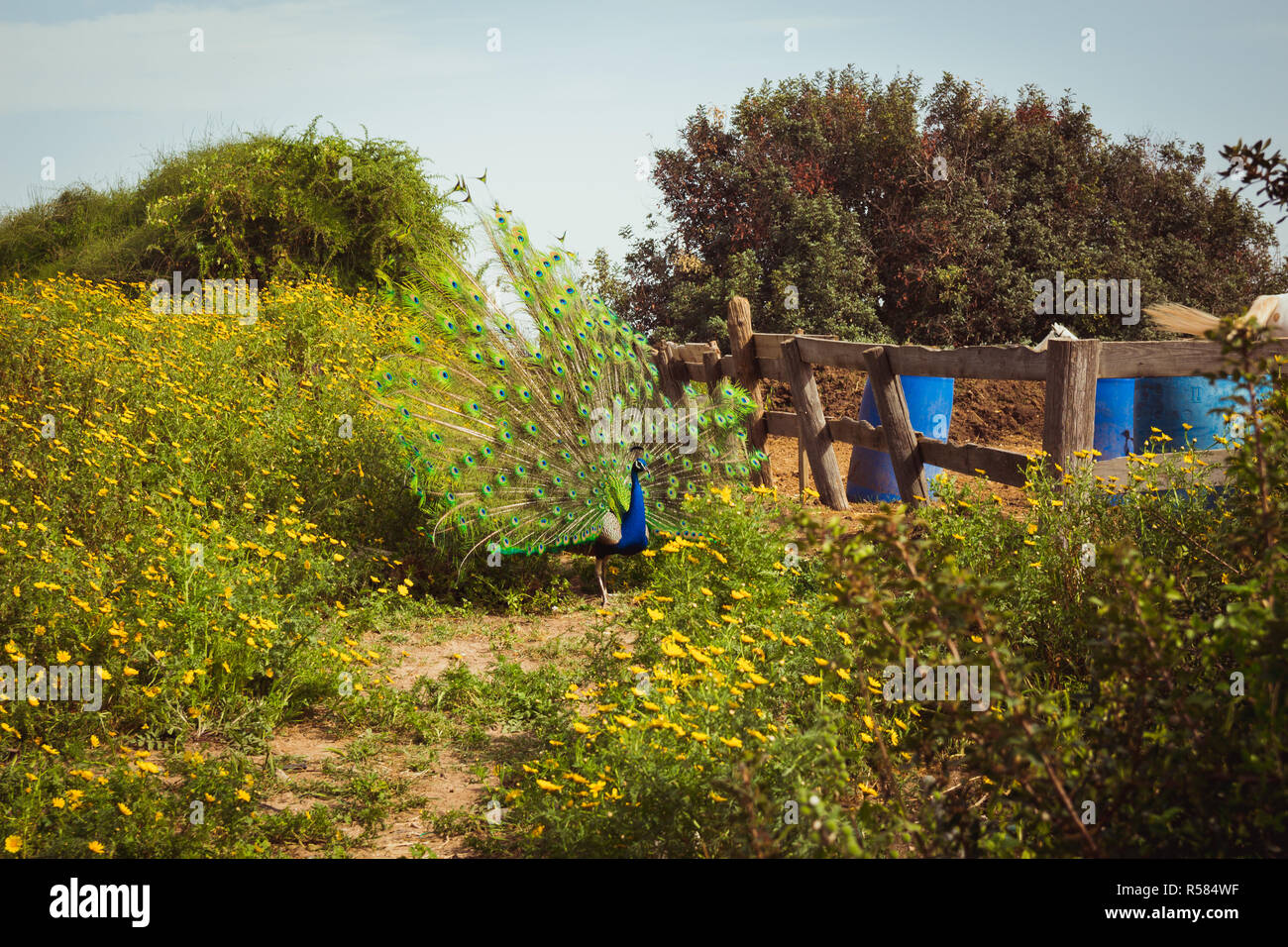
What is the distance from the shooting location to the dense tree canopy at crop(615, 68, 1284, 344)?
53.1ft

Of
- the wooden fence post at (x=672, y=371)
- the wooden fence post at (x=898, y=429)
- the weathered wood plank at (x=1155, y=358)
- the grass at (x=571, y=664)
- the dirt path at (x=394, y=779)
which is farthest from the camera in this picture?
the wooden fence post at (x=672, y=371)

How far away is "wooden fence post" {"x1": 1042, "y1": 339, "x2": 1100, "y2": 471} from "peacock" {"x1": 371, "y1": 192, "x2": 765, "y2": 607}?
7.49 ft

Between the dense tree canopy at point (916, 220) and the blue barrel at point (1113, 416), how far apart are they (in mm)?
7812

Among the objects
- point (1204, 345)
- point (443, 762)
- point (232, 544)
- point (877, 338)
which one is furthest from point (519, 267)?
point (877, 338)

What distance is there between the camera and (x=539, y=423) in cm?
699

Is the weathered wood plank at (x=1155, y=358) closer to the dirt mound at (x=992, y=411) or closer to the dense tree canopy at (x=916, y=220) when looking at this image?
the dirt mound at (x=992, y=411)

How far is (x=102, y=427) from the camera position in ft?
22.5

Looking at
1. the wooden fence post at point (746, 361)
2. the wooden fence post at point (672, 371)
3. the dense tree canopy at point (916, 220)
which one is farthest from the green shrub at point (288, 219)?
the wooden fence post at point (746, 361)

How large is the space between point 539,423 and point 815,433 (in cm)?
276

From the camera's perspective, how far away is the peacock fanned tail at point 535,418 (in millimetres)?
6723

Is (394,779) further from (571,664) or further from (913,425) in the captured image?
(913,425)

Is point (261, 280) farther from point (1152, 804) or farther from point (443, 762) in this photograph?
point (1152, 804)

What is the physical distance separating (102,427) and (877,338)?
12.0m

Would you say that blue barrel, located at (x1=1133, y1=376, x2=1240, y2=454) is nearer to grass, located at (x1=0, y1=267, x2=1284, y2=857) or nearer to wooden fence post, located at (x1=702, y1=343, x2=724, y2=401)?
grass, located at (x1=0, y1=267, x2=1284, y2=857)
